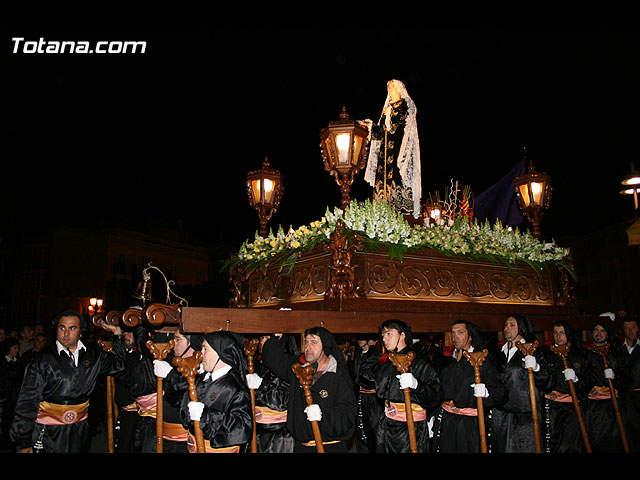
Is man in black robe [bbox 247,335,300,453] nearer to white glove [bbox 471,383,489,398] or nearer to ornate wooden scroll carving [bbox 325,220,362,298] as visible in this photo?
ornate wooden scroll carving [bbox 325,220,362,298]

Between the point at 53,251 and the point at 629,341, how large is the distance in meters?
39.0

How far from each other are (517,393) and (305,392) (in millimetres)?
3081

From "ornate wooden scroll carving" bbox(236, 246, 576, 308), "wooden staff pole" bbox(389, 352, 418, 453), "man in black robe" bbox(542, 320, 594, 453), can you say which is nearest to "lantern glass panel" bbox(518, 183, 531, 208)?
"ornate wooden scroll carving" bbox(236, 246, 576, 308)

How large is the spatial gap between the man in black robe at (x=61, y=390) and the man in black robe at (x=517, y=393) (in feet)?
15.4

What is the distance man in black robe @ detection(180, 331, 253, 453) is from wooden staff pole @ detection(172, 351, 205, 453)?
0.05m

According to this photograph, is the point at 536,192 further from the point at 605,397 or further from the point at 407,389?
the point at 407,389

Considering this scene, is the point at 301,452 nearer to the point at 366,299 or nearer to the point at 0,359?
the point at 366,299

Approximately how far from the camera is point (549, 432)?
7230mm

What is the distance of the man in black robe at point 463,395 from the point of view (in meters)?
5.74

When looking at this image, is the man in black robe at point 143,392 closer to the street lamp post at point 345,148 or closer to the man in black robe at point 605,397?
the street lamp post at point 345,148

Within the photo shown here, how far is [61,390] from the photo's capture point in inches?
209

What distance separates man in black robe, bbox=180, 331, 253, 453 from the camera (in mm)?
4133

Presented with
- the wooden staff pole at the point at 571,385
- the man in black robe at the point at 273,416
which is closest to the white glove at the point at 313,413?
the man in black robe at the point at 273,416

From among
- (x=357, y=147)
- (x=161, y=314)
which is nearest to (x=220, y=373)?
(x=161, y=314)
